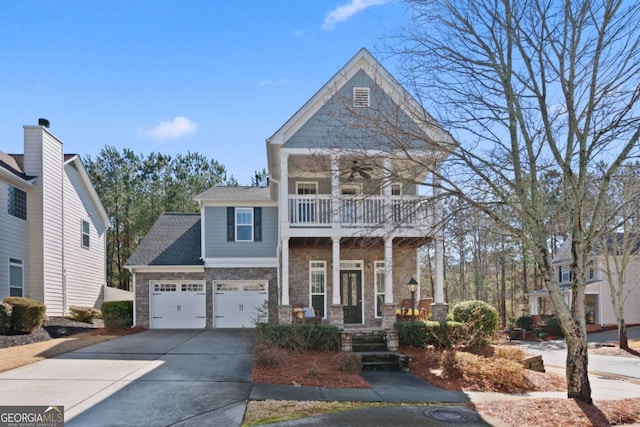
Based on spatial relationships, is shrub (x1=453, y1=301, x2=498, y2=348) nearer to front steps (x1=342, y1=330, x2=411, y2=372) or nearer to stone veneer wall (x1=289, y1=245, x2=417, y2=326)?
front steps (x1=342, y1=330, x2=411, y2=372)

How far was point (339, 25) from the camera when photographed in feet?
31.7

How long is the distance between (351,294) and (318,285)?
121 cm

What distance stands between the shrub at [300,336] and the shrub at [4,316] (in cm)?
730

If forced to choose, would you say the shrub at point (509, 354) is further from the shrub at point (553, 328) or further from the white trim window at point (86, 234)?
the white trim window at point (86, 234)

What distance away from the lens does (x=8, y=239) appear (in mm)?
17516

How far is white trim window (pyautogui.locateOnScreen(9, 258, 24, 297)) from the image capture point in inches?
693

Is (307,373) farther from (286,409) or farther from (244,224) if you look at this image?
(244,224)

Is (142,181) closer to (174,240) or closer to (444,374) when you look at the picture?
(174,240)

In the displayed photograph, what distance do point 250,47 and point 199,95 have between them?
16.5 ft

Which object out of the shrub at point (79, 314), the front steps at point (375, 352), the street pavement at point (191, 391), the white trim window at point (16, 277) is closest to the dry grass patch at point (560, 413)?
the street pavement at point (191, 391)

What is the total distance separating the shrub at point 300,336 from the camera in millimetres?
13195

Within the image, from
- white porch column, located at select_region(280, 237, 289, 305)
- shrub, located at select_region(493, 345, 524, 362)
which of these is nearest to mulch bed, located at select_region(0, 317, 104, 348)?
white porch column, located at select_region(280, 237, 289, 305)

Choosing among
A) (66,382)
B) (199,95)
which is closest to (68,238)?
(199,95)

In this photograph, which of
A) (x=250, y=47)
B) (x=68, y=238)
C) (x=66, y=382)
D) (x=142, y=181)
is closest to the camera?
(x=66, y=382)
